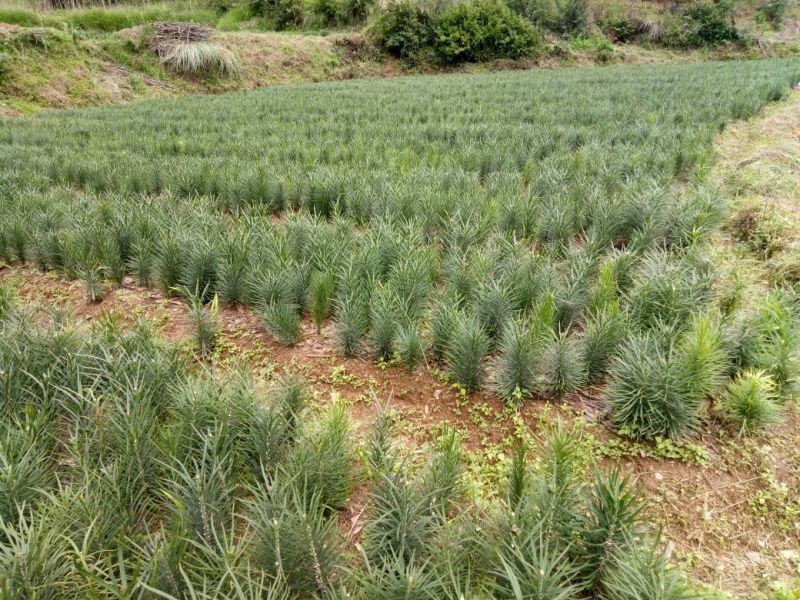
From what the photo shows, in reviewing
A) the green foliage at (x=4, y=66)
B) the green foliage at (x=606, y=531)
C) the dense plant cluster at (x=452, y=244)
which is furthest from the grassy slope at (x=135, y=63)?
the green foliage at (x=606, y=531)

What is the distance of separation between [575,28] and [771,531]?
111ft

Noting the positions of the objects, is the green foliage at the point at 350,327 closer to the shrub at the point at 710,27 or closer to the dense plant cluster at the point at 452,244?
the dense plant cluster at the point at 452,244

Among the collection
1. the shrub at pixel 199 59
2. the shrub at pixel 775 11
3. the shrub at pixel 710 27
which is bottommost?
the shrub at pixel 199 59

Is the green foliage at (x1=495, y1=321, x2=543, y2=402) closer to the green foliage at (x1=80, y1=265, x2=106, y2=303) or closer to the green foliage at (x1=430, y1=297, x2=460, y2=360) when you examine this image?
the green foliage at (x1=430, y1=297, x2=460, y2=360)

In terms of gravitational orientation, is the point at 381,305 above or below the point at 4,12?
below

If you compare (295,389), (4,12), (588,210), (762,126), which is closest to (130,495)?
(295,389)

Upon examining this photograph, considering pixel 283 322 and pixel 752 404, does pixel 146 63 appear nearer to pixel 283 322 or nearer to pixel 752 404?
pixel 283 322

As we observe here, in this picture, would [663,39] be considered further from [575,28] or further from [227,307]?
[227,307]

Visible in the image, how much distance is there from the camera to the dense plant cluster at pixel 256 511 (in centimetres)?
110

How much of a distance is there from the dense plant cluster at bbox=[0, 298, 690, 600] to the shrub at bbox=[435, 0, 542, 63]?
79.8ft

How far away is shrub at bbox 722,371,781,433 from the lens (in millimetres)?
1849

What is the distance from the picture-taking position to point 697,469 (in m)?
1.75

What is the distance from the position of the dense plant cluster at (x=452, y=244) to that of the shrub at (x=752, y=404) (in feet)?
0.07

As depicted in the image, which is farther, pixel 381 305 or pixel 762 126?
pixel 762 126
